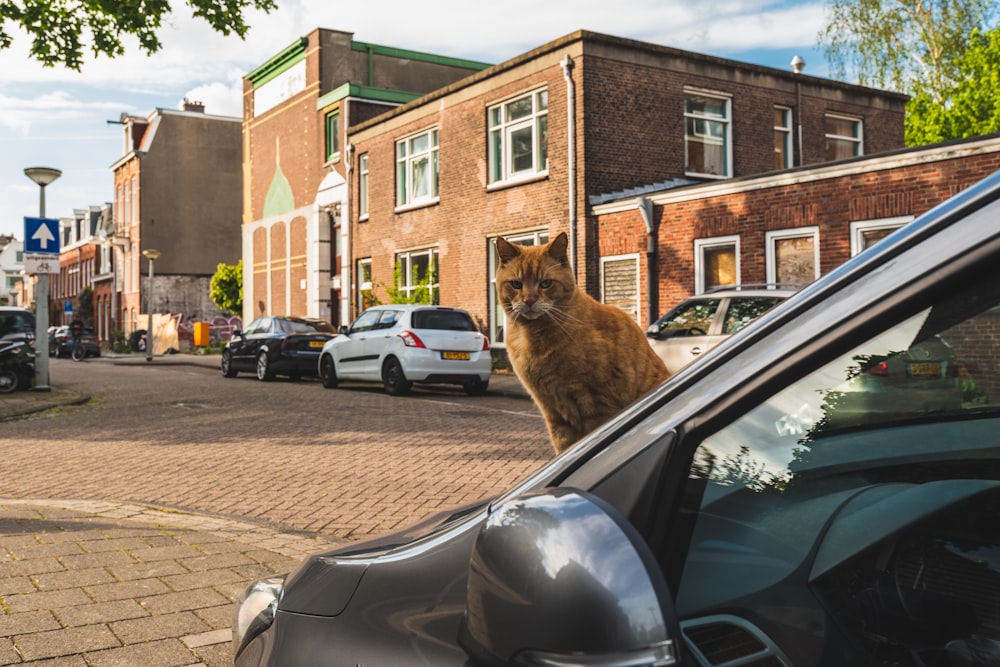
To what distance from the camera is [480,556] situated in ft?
3.35

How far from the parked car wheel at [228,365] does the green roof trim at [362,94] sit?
1119 cm

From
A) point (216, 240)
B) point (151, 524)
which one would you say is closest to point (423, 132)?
point (151, 524)

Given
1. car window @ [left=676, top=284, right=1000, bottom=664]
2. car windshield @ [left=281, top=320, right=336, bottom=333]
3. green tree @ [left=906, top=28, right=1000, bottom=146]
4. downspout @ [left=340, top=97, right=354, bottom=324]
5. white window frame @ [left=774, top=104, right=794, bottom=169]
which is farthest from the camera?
green tree @ [left=906, top=28, right=1000, bottom=146]

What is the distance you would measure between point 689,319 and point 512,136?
12.0 meters

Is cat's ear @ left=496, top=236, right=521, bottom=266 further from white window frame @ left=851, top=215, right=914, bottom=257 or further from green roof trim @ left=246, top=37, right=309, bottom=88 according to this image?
green roof trim @ left=246, top=37, right=309, bottom=88

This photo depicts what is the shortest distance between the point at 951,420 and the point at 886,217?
15.6 m

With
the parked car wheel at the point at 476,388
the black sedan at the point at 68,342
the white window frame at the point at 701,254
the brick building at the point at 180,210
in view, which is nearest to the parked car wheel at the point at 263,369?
the parked car wheel at the point at 476,388

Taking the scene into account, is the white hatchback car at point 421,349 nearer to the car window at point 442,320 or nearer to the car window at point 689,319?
the car window at point 442,320

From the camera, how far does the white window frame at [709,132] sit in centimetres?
2264

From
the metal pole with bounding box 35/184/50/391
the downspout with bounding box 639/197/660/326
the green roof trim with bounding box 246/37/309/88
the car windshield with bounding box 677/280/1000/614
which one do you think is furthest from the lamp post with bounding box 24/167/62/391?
the car windshield with bounding box 677/280/1000/614

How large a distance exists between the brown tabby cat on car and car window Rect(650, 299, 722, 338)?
22.8 ft

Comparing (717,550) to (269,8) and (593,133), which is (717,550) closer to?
(269,8)

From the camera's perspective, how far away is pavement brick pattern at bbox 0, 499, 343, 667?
340cm

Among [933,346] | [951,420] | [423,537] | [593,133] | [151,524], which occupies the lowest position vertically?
[151,524]
